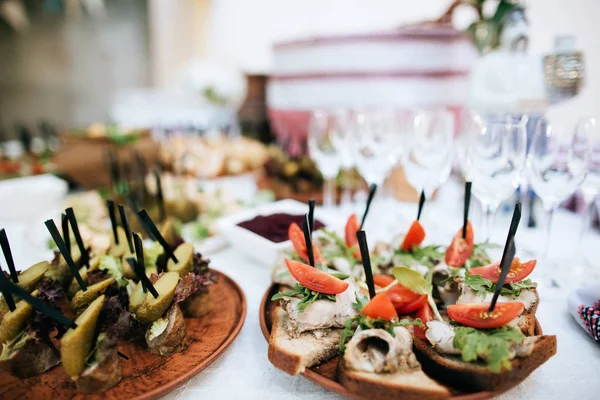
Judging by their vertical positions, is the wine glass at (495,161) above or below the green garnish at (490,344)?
above

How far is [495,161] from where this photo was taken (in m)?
1.06

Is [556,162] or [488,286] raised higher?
[556,162]

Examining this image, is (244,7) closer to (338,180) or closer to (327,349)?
(338,180)

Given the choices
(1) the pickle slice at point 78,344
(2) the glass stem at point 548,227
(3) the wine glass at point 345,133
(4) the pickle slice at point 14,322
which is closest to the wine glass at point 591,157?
(2) the glass stem at point 548,227

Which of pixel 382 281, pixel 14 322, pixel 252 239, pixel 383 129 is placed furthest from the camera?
pixel 383 129

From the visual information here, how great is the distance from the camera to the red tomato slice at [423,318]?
74 cm

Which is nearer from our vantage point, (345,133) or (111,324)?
(111,324)

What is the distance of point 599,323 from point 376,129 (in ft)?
2.93

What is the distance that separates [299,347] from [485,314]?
331 mm

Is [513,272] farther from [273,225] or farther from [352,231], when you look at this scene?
[273,225]

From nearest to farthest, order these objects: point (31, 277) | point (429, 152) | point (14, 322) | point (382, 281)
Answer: point (14, 322) → point (31, 277) → point (382, 281) → point (429, 152)

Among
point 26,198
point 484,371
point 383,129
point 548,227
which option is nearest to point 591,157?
point 548,227

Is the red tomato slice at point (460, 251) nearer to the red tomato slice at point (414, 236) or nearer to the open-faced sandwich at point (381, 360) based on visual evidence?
the red tomato slice at point (414, 236)

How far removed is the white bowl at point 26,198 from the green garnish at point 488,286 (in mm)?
1568
